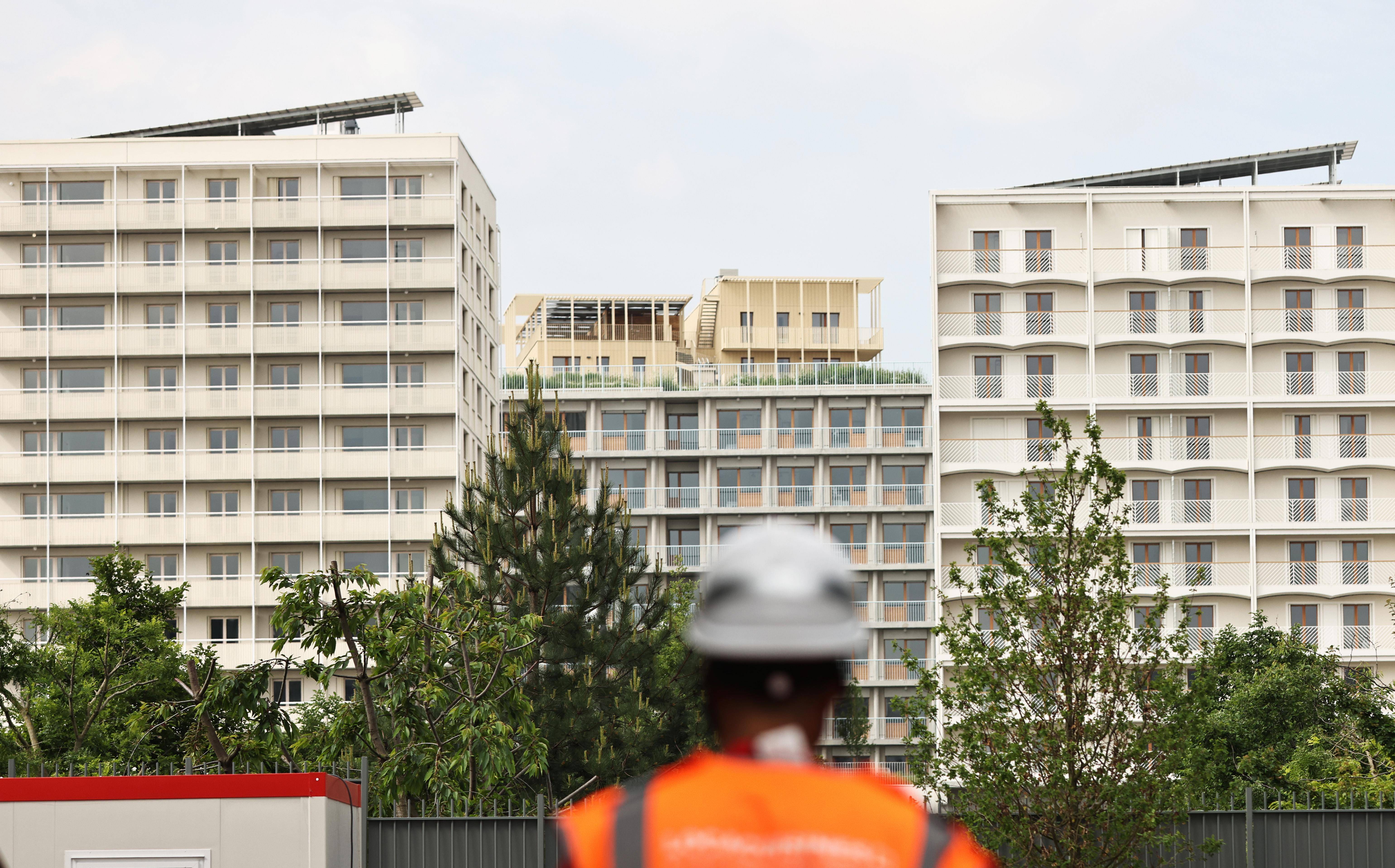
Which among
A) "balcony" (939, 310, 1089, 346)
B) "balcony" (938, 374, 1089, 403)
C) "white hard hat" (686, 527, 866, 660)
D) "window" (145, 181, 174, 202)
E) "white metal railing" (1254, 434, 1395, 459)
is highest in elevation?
"window" (145, 181, 174, 202)

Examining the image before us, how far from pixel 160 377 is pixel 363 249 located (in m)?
10.1

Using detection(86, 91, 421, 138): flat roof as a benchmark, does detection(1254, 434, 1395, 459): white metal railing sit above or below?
below

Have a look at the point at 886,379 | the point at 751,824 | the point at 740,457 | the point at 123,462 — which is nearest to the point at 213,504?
the point at 123,462

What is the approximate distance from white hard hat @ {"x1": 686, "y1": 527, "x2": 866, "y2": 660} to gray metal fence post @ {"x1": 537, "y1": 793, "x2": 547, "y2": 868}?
50.9 ft

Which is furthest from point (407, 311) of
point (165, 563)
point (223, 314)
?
point (165, 563)

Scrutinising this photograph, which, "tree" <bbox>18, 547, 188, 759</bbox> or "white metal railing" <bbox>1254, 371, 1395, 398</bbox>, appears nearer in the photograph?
"tree" <bbox>18, 547, 188, 759</bbox>

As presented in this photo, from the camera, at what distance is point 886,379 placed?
76.4m

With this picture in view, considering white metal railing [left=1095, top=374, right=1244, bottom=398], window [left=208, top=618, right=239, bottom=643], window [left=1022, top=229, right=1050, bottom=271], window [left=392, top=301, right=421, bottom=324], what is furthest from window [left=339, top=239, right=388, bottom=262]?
white metal railing [left=1095, top=374, right=1244, bottom=398]

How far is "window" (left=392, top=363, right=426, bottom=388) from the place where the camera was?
69.2 metres

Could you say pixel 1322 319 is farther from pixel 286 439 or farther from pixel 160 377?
pixel 160 377

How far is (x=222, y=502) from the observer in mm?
69188

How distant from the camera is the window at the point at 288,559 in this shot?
68.4m

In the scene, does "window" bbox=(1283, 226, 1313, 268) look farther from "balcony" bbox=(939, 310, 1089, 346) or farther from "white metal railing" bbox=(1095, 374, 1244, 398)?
"balcony" bbox=(939, 310, 1089, 346)

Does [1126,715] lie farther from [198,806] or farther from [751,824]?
[751,824]
